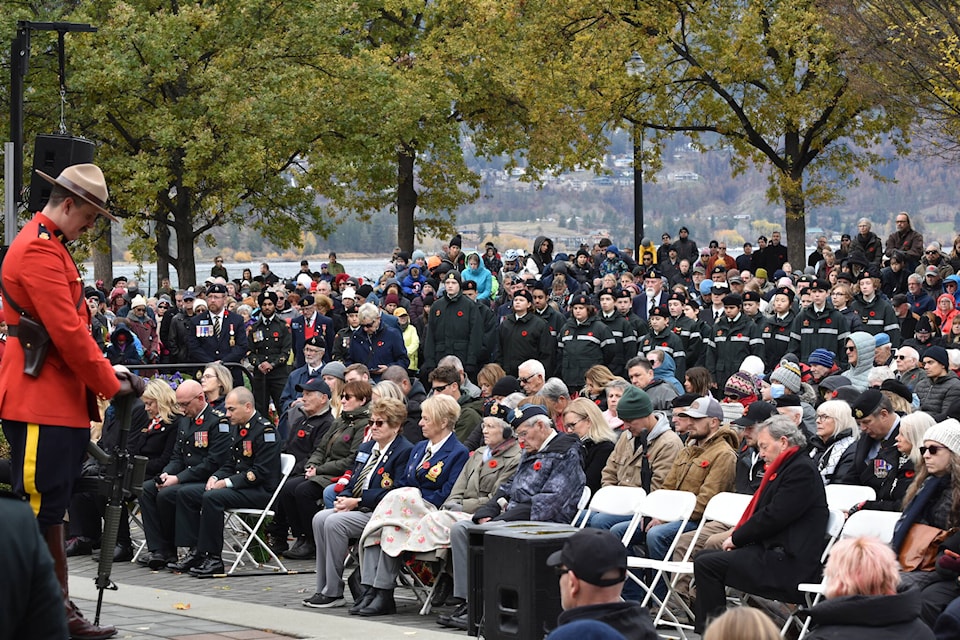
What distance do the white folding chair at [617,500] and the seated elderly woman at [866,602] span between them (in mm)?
4158

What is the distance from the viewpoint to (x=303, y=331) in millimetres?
20062

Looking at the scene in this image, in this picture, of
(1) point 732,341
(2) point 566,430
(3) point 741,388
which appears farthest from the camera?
(1) point 732,341

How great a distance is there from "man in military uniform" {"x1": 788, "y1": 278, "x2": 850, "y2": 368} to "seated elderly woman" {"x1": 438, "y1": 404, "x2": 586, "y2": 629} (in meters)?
6.16

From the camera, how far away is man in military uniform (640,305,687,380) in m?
16.2

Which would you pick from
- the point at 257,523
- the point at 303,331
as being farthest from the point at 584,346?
the point at 257,523

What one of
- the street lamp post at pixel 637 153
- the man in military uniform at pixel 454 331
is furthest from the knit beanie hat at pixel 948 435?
the street lamp post at pixel 637 153

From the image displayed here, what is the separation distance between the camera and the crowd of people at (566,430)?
8.55 meters

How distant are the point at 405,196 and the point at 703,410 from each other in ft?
94.7

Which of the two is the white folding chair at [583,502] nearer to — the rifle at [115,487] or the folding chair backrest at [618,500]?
the folding chair backrest at [618,500]

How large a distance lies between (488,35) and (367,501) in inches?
1060

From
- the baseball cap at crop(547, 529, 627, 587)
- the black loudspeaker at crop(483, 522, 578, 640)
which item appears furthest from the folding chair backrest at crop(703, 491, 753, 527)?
the baseball cap at crop(547, 529, 627, 587)

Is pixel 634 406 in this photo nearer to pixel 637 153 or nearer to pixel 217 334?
pixel 217 334

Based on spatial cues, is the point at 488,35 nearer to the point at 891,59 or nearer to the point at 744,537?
the point at 891,59

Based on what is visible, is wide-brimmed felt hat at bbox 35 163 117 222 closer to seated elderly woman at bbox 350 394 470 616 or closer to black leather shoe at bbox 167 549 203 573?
seated elderly woman at bbox 350 394 470 616
